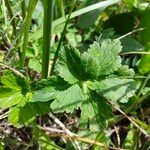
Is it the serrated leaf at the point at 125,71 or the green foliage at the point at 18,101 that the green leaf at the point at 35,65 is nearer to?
the green foliage at the point at 18,101

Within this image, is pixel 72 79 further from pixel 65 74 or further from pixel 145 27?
pixel 145 27

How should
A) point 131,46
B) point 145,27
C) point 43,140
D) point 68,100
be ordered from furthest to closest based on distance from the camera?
point 145,27 < point 131,46 < point 43,140 < point 68,100

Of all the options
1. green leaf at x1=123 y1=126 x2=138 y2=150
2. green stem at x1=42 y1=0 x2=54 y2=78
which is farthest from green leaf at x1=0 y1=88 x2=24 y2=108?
green leaf at x1=123 y1=126 x2=138 y2=150

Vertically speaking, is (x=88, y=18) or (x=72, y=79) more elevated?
(x=88, y=18)

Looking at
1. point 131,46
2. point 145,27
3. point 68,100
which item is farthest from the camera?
point 145,27

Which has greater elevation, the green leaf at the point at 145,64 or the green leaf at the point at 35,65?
the green leaf at the point at 35,65

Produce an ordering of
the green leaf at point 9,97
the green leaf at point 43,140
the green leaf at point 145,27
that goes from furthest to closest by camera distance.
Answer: the green leaf at point 145,27 < the green leaf at point 43,140 < the green leaf at point 9,97

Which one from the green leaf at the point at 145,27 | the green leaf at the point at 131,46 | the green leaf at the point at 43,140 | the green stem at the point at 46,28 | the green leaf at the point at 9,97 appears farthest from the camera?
the green leaf at the point at 145,27

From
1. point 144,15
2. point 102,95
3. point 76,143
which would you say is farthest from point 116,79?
point 144,15

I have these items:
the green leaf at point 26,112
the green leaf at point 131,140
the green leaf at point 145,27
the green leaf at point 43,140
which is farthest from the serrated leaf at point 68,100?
the green leaf at point 145,27

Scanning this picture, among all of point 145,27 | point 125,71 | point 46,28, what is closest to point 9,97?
point 46,28
